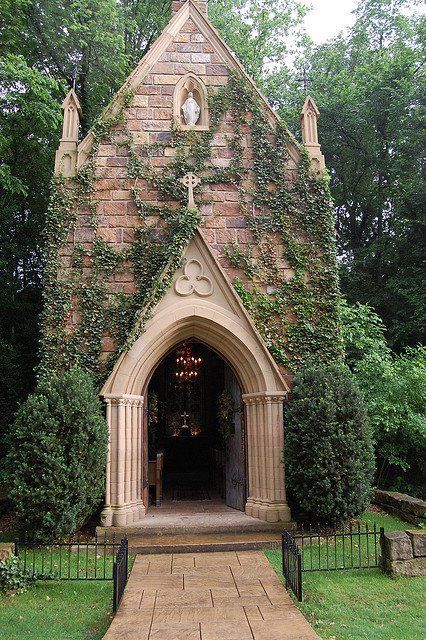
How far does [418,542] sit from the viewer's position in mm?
6438

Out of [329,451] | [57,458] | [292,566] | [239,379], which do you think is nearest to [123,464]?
[57,458]

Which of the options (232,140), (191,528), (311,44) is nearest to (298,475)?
(191,528)

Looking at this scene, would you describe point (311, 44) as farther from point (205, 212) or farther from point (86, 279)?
point (86, 279)

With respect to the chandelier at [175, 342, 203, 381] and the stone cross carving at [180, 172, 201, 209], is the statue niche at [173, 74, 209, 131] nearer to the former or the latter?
the stone cross carving at [180, 172, 201, 209]

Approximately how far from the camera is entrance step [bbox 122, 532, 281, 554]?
24.1 ft

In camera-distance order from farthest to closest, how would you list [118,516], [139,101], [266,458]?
[139,101], [266,458], [118,516]

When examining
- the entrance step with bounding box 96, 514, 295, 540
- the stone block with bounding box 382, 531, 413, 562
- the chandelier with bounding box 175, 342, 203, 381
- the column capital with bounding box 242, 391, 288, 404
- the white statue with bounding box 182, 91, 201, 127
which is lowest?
the entrance step with bounding box 96, 514, 295, 540

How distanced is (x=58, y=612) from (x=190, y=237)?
602 cm

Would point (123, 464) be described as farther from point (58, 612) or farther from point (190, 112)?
point (190, 112)

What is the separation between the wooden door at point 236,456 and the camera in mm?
9334

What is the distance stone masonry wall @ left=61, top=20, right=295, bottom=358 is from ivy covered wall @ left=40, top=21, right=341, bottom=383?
0.02 m

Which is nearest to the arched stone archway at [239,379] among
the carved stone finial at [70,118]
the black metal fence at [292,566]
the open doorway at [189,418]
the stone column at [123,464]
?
the stone column at [123,464]

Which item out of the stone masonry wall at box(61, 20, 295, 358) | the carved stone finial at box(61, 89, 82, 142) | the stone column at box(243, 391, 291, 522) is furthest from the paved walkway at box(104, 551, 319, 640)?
the carved stone finial at box(61, 89, 82, 142)

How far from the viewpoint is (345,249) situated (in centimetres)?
2025
